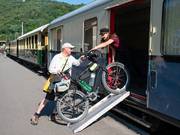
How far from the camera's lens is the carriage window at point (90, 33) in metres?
11.4

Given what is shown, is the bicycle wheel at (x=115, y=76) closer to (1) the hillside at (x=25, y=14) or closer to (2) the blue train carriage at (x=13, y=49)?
(2) the blue train carriage at (x=13, y=49)

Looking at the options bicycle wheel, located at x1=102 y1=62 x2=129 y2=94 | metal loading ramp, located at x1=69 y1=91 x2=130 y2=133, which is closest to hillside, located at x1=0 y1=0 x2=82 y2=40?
bicycle wheel, located at x1=102 y1=62 x2=129 y2=94

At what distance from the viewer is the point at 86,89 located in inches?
369

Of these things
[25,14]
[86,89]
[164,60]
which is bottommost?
[86,89]

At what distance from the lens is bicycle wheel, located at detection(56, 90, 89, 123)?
884 centimetres

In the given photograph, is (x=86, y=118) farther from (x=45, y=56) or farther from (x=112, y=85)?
(x=45, y=56)

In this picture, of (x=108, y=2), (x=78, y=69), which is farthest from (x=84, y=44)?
(x=108, y=2)

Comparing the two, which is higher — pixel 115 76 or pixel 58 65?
pixel 58 65

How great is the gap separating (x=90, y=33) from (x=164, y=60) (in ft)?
17.0

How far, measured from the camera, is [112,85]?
976cm

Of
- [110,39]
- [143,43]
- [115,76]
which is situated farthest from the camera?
[143,43]

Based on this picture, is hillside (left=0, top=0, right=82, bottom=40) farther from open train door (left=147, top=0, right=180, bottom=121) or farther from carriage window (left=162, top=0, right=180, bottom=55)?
carriage window (left=162, top=0, right=180, bottom=55)

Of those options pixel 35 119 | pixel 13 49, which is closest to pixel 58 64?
pixel 35 119

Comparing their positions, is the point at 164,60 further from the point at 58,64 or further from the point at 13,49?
the point at 13,49
